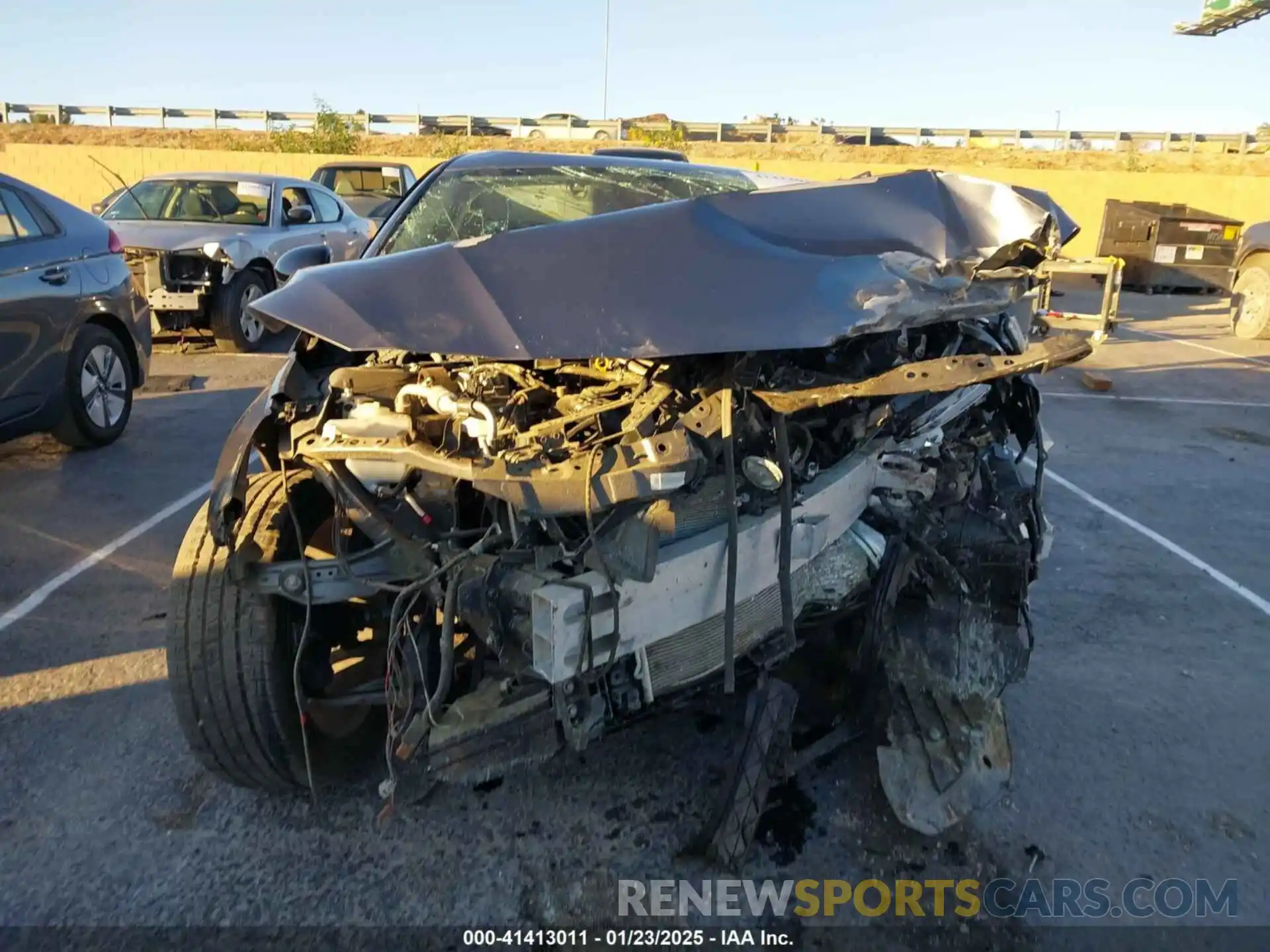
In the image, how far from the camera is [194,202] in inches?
371

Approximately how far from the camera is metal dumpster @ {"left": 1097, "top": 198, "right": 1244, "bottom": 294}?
15.2 meters

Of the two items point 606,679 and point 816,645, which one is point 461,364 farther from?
point 816,645

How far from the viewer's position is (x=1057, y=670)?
11.4 feet

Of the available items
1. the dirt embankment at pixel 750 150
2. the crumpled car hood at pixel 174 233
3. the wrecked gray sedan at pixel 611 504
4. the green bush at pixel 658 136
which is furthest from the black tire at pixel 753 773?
the green bush at pixel 658 136

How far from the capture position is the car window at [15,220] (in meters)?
4.99

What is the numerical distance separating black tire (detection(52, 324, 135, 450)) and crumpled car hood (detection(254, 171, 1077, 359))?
147 inches

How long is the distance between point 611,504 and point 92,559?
3.26 m

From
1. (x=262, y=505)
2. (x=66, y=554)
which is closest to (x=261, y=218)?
(x=66, y=554)

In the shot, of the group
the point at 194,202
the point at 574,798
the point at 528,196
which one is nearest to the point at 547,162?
the point at 528,196

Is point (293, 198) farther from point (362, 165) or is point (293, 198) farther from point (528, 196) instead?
point (528, 196)

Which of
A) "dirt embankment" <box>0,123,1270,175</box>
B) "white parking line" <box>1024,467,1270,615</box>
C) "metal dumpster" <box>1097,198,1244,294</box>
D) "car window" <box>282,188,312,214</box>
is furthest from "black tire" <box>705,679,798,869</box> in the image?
"dirt embankment" <box>0,123,1270,175</box>

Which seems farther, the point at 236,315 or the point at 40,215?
the point at 236,315

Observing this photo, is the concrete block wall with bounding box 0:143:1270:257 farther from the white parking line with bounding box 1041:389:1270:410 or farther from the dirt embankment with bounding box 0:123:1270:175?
the white parking line with bounding box 1041:389:1270:410

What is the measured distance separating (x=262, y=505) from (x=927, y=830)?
1.99 metres
